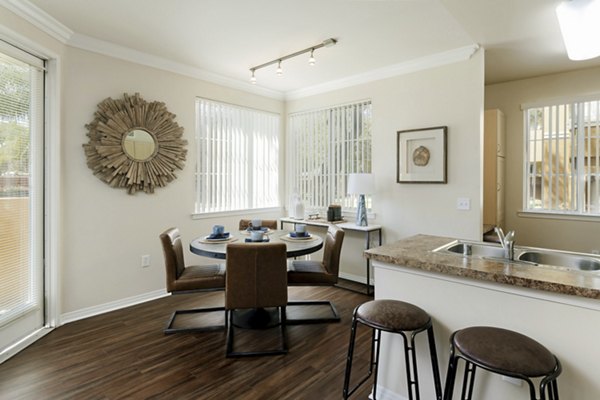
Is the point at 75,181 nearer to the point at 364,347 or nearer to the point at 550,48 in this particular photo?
the point at 364,347

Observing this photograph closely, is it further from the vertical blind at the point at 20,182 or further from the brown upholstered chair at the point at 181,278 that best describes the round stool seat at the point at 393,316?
the vertical blind at the point at 20,182

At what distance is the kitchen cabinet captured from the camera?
→ 401 centimetres

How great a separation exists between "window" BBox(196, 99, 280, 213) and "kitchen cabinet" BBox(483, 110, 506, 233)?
295 centimetres

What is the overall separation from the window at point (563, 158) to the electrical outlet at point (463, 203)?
1.57 metres

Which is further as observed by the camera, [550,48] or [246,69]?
[246,69]

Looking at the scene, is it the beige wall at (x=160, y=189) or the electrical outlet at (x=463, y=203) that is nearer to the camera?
the beige wall at (x=160, y=189)

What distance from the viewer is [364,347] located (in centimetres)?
261

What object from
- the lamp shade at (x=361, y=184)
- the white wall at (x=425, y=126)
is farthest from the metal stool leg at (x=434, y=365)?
the lamp shade at (x=361, y=184)

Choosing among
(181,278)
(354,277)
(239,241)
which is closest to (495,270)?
(239,241)

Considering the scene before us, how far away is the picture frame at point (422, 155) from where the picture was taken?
3.55 meters

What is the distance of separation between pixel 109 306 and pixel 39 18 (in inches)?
106

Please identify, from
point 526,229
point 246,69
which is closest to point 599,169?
point 526,229

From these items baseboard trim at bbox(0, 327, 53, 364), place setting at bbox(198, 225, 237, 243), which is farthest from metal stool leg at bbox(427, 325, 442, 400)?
baseboard trim at bbox(0, 327, 53, 364)

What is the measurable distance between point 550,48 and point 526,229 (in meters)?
2.27
